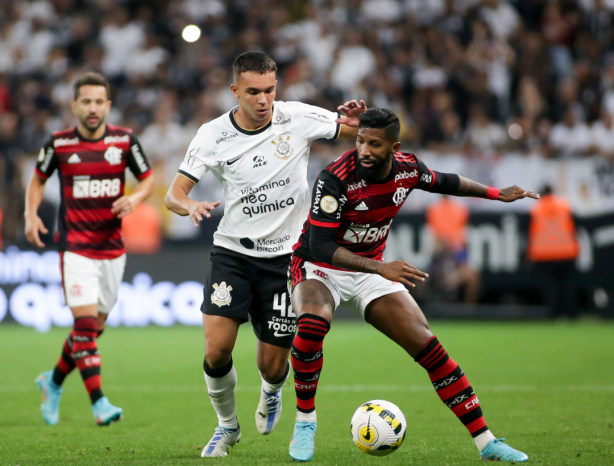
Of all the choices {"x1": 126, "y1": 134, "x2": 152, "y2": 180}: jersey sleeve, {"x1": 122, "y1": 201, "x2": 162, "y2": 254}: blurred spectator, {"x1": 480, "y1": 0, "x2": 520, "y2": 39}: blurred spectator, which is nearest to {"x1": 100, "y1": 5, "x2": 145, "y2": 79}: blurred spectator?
{"x1": 122, "y1": 201, "x2": 162, "y2": 254}: blurred spectator

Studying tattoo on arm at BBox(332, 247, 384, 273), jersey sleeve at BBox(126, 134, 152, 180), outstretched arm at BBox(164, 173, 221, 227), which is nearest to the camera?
tattoo on arm at BBox(332, 247, 384, 273)

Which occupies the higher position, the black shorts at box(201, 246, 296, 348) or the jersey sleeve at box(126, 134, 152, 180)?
the jersey sleeve at box(126, 134, 152, 180)

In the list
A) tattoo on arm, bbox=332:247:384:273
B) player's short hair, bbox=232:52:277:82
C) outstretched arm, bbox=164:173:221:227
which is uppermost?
player's short hair, bbox=232:52:277:82

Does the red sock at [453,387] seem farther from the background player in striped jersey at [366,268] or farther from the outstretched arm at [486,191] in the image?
the outstretched arm at [486,191]

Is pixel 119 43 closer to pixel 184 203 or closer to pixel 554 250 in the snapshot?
pixel 554 250

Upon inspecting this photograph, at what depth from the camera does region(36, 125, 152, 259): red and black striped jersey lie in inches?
308

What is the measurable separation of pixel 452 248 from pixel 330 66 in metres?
5.11

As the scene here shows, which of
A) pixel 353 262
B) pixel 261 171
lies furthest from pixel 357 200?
pixel 261 171

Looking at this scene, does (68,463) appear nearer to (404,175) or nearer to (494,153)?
(404,175)

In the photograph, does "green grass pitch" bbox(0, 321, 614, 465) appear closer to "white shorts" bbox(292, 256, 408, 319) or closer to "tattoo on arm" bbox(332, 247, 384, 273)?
"white shorts" bbox(292, 256, 408, 319)

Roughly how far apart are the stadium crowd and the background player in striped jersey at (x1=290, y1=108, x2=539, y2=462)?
9614 mm

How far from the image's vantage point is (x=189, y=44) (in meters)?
20.0

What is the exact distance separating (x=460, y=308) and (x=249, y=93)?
10.3m

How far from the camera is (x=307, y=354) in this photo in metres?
5.76
